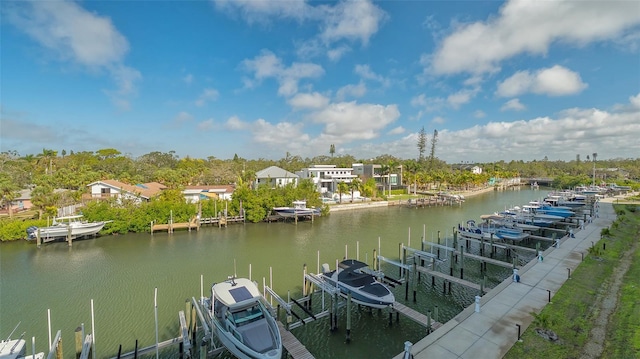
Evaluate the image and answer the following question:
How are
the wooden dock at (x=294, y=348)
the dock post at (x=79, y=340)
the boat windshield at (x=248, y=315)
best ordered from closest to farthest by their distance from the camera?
the dock post at (x=79, y=340), the wooden dock at (x=294, y=348), the boat windshield at (x=248, y=315)

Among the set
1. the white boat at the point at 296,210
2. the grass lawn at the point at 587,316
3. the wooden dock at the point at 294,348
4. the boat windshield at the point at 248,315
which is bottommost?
the wooden dock at the point at 294,348

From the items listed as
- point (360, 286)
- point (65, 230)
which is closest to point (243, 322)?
point (360, 286)

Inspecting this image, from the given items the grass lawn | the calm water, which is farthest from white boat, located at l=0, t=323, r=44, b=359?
the grass lawn

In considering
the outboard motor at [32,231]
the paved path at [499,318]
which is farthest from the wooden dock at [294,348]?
the outboard motor at [32,231]

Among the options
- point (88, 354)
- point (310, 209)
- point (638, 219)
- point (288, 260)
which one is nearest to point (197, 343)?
point (88, 354)

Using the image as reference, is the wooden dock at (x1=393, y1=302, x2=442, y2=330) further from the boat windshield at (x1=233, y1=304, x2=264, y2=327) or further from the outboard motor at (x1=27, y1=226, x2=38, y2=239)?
the outboard motor at (x1=27, y1=226, x2=38, y2=239)

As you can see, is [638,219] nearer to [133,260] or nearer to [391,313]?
[391,313]

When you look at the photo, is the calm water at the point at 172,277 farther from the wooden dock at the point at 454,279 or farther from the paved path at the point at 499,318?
the paved path at the point at 499,318
